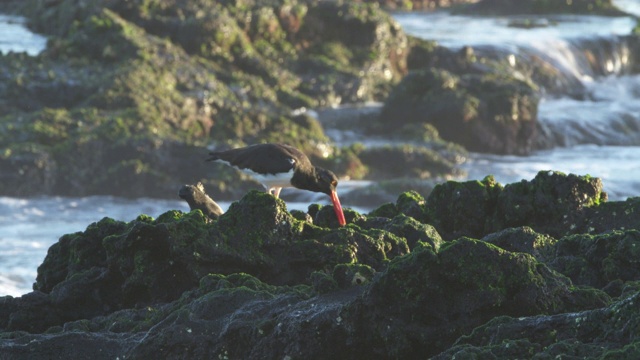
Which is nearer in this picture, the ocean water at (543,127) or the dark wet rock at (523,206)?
the dark wet rock at (523,206)

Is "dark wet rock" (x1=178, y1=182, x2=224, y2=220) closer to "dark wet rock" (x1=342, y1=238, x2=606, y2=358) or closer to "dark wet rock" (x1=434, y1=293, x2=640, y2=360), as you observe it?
"dark wet rock" (x1=342, y1=238, x2=606, y2=358)

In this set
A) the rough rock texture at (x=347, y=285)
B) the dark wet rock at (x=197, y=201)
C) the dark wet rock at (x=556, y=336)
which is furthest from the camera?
the dark wet rock at (x=197, y=201)

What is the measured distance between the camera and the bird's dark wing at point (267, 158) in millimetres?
9914

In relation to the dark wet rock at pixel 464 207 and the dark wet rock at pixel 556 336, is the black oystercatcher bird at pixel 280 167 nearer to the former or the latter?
the dark wet rock at pixel 464 207

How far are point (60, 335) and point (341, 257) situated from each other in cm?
158

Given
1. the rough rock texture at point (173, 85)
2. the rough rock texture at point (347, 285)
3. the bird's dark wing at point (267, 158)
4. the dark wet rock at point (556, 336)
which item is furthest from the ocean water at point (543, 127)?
the dark wet rock at point (556, 336)

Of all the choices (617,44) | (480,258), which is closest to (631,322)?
(480,258)

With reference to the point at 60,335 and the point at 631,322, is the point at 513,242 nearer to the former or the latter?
the point at 631,322

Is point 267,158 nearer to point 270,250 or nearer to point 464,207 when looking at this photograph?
point 464,207

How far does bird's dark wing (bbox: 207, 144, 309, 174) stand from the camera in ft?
32.5

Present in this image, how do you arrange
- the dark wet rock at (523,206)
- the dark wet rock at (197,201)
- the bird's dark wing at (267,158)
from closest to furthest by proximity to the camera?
the dark wet rock at (523,206) < the dark wet rock at (197,201) < the bird's dark wing at (267,158)

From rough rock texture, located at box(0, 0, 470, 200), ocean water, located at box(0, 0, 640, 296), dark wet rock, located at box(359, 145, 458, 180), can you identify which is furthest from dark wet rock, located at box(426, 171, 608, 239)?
dark wet rock, located at box(359, 145, 458, 180)

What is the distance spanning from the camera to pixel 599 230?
272 inches

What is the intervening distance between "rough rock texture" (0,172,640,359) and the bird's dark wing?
234cm
